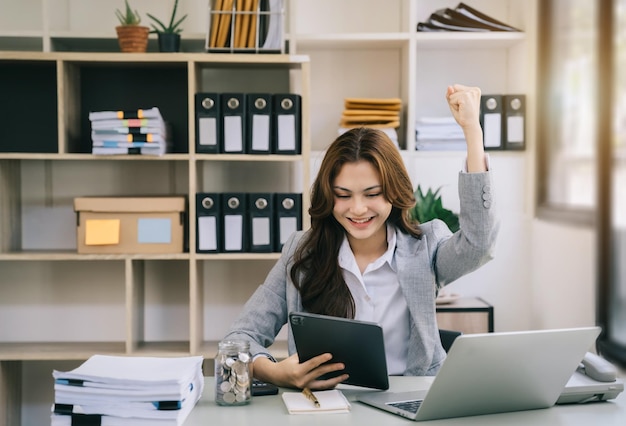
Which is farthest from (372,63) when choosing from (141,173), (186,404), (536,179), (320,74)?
(186,404)

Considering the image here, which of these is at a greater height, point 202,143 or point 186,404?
point 202,143

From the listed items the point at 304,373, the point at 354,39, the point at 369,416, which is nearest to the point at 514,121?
the point at 354,39

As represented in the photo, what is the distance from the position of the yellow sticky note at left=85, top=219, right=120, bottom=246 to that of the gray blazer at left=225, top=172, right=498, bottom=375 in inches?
51.6

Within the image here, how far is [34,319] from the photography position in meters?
3.61

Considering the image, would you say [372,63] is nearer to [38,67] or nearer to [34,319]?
[38,67]

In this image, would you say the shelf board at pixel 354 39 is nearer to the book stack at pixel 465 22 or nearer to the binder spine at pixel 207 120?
the book stack at pixel 465 22

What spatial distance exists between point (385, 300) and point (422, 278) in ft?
0.39

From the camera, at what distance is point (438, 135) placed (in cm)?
346

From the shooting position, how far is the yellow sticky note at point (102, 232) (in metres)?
3.20

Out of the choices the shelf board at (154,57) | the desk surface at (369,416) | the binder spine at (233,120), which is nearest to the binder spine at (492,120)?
the shelf board at (154,57)

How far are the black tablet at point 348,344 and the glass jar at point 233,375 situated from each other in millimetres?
124

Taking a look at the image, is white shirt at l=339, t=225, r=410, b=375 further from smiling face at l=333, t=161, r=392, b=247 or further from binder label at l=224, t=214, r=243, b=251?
binder label at l=224, t=214, r=243, b=251

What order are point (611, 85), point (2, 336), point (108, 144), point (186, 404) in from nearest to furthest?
1. point (186, 404)
2. point (611, 85)
3. point (108, 144)
4. point (2, 336)

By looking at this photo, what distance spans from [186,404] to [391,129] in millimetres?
2111
